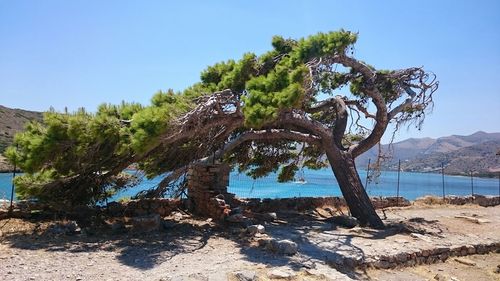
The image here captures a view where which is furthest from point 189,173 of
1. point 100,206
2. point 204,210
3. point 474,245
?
point 474,245

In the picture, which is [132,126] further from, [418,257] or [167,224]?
[418,257]

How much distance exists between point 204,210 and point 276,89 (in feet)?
12.8

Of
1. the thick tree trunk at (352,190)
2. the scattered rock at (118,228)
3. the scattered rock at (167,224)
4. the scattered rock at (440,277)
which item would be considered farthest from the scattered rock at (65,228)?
the thick tree trunk at (352,190)

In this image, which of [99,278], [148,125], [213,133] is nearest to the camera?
[99,278]

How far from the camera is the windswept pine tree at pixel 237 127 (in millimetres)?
7801

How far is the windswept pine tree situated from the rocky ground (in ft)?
4.27

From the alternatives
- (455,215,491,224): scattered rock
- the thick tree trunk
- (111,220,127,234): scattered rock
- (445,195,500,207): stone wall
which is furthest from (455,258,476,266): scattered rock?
(445,195,500,207): stone wall

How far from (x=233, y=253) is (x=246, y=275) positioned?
158cm

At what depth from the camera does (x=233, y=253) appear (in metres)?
7.56

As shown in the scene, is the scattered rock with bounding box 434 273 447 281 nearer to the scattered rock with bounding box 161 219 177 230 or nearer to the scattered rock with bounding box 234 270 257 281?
the scattered rock with bounding box 234 270 257 281

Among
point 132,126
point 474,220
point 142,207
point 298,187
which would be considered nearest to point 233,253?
point 132,126

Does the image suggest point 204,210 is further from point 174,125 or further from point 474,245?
point 474,245

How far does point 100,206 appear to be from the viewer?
9977mm

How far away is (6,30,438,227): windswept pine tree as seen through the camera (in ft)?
25.6
